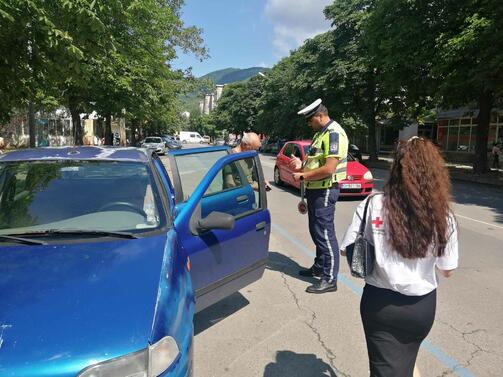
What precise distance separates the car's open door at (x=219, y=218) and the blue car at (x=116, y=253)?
0.04 feet

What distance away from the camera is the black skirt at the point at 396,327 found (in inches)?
87.0

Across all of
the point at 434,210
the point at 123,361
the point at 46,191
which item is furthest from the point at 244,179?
the point at 123,361

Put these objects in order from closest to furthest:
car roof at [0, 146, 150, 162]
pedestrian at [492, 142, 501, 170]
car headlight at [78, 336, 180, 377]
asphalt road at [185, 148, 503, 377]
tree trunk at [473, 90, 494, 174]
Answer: car headlight at [78, 336, 180, 377], asphalt road at [185, 148, 503, 377], car roof at [0, 146, 150, 162], tree trunk at [473, 90, 494, 174], pedestrian at [492, 142, 501, 170]

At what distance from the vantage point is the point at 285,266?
238 inches

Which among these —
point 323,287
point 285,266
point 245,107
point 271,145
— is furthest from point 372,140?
point 245,107

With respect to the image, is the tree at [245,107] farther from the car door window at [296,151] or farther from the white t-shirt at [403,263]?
the white t-shirt at [403,263]

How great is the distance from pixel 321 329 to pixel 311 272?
1538mm

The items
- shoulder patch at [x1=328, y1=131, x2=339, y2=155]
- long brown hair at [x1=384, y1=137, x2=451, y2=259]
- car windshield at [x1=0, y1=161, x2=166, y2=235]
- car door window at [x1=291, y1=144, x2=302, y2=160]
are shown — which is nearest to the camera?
long brown hair at [x1=384, y1=137, x2=451, y2=259]

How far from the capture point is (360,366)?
3369 mm

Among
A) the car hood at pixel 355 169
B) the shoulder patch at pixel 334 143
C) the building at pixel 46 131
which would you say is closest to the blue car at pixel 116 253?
the shoulder patch at pixel 334 143

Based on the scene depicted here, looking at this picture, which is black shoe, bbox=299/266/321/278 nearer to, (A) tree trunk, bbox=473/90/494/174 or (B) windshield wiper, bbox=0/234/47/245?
(B) windshield wiper, bbox=0/234/47/245

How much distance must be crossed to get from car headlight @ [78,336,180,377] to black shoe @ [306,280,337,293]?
10.1ft

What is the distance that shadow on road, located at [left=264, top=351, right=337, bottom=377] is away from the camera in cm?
326

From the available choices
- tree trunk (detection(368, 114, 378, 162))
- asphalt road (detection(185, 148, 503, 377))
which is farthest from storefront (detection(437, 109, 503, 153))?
asphalt road (detection(185, 148, 503, 377))
